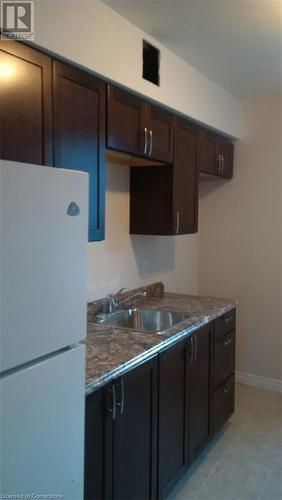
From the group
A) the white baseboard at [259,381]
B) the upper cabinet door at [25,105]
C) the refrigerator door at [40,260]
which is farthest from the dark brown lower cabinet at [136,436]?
the white baseboard at [259,381]

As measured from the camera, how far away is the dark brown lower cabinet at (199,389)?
249 cm

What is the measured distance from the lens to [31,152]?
1.67 m

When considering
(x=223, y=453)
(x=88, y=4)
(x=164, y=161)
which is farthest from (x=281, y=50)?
(x=223, y=453)

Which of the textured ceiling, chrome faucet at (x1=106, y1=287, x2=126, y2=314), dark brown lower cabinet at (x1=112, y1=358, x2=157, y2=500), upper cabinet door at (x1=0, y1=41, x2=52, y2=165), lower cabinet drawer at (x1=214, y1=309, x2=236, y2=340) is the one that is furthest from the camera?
lower cabinet drawer at (x1=214, y1=309, x2=236, y2=340)

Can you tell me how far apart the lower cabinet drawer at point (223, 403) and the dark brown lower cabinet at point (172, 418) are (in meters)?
0.49

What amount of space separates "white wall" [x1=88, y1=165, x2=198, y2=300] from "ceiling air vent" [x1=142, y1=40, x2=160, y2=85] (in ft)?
2.08

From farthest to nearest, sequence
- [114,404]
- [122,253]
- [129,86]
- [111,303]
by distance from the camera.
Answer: [122,253], [111,303], [129,86], [114,404]

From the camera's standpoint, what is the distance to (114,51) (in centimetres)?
211

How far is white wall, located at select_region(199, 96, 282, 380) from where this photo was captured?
375 cm

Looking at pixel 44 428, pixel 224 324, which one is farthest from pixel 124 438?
pixel 224 324

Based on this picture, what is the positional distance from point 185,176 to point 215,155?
61cm

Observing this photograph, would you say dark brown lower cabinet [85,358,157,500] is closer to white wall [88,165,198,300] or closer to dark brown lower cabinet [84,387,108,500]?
dark brown lower cabinet [84,387,108,500]

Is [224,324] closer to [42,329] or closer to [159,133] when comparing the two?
[159,133]

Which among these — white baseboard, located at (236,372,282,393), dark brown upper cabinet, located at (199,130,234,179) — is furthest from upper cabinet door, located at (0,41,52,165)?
white baseboard, located at (236,372,282,393)
